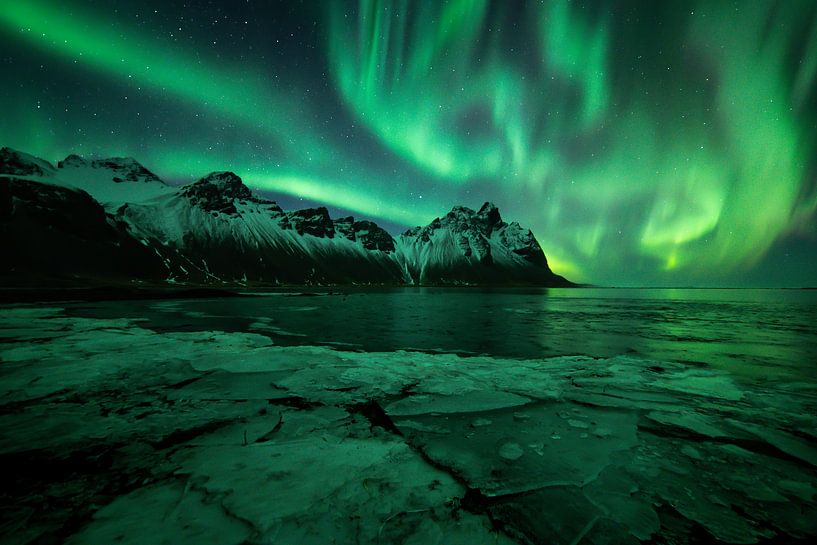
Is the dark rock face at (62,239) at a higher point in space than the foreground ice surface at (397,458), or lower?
higher

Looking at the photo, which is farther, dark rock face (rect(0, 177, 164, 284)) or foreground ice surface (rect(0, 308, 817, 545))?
dark rock face (rect(0, 177, 164, 284))

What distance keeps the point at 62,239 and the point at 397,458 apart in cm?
16502

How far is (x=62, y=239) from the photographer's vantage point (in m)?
117

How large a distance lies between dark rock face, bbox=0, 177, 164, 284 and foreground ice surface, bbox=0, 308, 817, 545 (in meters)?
126

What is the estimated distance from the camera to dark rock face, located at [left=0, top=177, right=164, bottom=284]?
101 metres

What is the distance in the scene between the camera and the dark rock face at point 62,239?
10100cm

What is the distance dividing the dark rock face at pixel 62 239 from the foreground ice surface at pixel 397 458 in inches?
4942

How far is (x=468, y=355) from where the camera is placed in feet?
41.4

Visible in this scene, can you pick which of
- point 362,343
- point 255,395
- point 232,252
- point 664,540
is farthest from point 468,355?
point 232,252

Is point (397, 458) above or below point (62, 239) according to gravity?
below

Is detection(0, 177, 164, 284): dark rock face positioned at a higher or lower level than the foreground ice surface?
higher

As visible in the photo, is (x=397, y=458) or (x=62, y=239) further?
(x=62, y=239)

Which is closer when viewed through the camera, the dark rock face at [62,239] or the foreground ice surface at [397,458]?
the foreground ice surface at [397,458]

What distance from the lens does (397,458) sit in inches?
175
